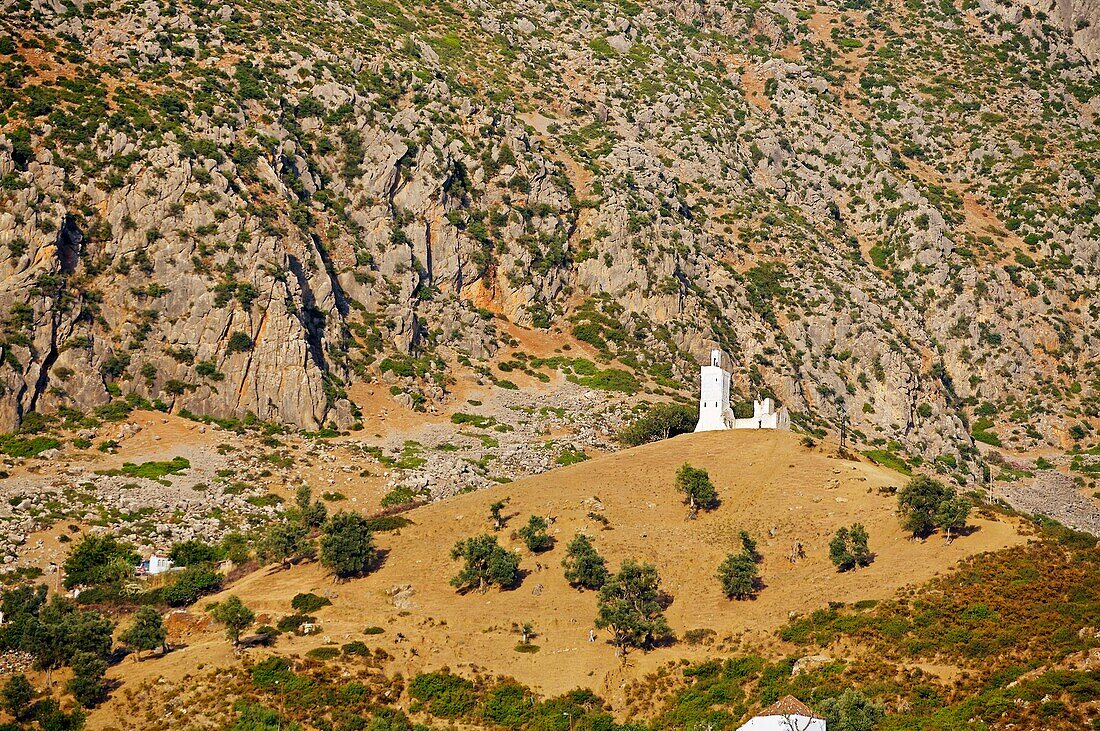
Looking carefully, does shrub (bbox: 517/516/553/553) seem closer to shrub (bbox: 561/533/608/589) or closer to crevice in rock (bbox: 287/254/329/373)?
shrub (bbox: 561/533/608/589)

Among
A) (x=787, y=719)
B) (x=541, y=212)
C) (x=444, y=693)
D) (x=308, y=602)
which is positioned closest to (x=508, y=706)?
(x=444, y=693)

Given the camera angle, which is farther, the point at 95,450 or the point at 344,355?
the point at 344,355

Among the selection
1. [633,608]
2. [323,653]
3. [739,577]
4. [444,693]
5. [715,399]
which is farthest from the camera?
[715,399]

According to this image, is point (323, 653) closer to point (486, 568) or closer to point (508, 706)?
point (508, 706)

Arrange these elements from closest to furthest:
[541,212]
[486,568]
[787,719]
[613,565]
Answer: [787,719] → [486,568] → [613,565] → [541,212]

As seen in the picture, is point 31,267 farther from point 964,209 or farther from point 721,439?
point 964,209

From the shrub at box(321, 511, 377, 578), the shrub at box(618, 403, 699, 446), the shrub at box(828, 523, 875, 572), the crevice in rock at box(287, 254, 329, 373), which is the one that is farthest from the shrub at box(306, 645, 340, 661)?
the shrub at box(618, 403, 699, 446)

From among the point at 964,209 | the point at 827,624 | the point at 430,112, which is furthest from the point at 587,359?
the point at 964,209
